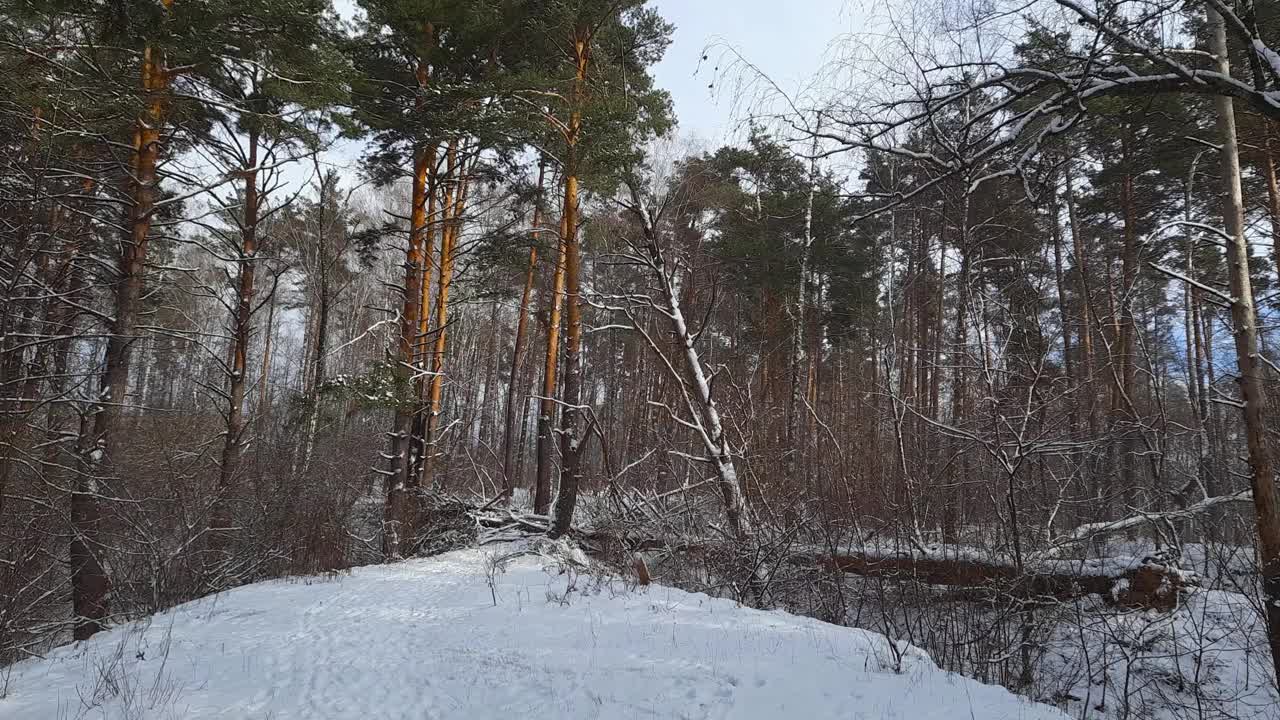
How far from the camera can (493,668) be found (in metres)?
4.23

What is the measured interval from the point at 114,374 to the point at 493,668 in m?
6.48

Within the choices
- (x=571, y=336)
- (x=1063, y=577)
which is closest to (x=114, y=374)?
(x=571, y=336)

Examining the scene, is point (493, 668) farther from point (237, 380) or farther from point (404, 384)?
point (237, 380)

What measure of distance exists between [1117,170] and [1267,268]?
5.53 meters

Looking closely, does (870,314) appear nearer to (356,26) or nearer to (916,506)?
(916,506)

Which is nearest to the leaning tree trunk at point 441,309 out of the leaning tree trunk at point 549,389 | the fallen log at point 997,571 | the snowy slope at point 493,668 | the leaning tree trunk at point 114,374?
the leaning tree trunk at point 549,389

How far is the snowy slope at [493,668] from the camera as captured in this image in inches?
139

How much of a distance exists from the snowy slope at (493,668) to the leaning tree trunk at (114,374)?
2.34 m

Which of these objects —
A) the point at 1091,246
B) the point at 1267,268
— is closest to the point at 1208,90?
the point at 1267,268

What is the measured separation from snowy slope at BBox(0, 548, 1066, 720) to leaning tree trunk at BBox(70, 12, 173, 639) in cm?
234

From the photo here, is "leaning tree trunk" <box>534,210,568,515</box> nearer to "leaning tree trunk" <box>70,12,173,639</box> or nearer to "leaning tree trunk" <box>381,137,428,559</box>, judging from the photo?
"leaning tree trunk" <box>381,137,428,559</box>

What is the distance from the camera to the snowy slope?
3535mm

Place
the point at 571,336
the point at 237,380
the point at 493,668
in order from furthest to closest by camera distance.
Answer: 1. the point at 571,336
2. the point at 237,380
3. the point at 493,668

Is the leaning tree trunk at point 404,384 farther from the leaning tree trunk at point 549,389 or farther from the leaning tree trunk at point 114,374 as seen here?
the leaning tree trunk at point 114,374
